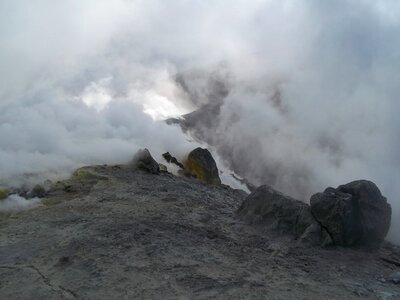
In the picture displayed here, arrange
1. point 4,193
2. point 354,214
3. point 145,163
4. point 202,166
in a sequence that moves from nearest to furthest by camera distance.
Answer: point 354,214 → point 4,193 → point 145,163 → point 202,166

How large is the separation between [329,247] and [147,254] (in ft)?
11.6

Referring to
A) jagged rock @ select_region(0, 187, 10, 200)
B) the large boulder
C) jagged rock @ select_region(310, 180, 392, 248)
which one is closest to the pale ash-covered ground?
the large boulder

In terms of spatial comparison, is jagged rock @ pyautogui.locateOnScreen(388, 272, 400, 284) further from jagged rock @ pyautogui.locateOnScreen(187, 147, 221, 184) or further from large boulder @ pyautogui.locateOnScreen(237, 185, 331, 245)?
jagged rock @ pyautogui.locateOnScreen(187, 147, 221, 184)

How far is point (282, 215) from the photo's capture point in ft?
32.7

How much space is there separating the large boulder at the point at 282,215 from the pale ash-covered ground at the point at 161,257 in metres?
0.26

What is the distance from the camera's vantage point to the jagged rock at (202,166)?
17.8 m

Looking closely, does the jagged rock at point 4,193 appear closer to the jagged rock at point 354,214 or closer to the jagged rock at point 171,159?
the jagged rock at point 354,214

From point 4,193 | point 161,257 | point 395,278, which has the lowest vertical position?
point 4,193

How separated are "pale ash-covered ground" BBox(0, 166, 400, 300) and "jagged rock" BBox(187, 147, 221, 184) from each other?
20.2 ft

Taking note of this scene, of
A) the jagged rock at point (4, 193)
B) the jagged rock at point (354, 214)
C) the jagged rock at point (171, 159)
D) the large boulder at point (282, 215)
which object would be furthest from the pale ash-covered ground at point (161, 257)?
the jagged rock at point (171, 159)

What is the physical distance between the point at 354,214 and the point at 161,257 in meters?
4.11

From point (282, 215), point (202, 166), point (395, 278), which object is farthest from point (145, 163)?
point (395, 278)

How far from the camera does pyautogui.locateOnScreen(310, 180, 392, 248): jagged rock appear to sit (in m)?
9.40

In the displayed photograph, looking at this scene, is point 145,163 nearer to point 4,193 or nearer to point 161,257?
point 4,193
